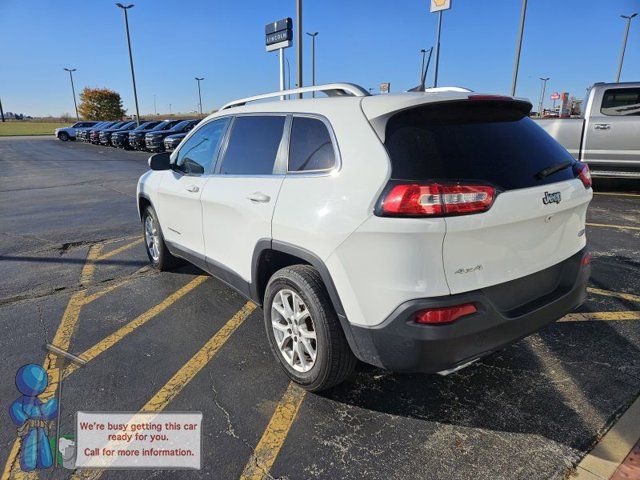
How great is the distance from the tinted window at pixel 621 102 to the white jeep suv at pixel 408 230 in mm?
7612

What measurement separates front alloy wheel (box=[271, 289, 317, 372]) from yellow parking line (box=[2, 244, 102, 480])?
1.45 m

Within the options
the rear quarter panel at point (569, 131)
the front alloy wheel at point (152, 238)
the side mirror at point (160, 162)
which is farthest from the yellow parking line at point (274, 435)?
the rear quarter panel at point (569, 131)

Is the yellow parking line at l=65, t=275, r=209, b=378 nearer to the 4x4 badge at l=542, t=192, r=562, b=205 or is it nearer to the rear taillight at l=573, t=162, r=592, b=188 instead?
the 4x4 badge at l=542, t=192, r=562, b=205

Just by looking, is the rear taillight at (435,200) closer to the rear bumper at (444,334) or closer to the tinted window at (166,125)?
the rear bumper at (444,334)

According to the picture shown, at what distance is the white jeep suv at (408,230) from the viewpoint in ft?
6.82

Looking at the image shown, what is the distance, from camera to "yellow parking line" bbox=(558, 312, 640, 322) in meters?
3.62

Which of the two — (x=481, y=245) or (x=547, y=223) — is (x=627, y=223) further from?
(x=481, y=245)

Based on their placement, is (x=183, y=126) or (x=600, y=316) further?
(x=183, y=126)

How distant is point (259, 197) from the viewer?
292 centimetres

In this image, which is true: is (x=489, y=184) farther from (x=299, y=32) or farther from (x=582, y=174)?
(x=299, y=32)

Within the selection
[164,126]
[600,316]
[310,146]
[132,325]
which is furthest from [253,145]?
[164,126]

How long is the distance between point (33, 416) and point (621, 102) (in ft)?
34.5

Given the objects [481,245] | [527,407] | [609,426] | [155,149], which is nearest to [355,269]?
[481,245]

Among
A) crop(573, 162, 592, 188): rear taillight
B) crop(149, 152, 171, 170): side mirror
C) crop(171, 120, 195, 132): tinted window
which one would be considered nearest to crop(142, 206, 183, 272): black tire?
crop(149, 152, 171, 170): side mirror
